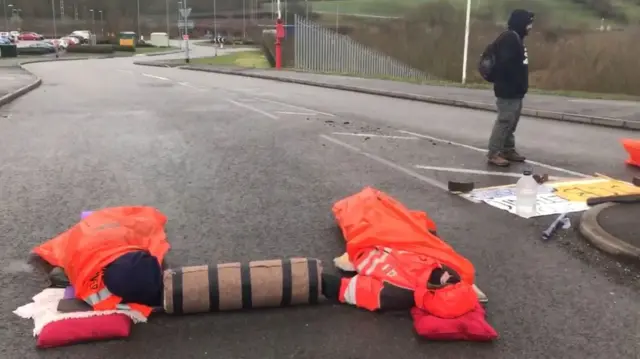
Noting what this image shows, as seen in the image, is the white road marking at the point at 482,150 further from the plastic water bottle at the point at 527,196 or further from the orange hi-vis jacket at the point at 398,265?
the orange hi-vis jacket at the point at 398,265

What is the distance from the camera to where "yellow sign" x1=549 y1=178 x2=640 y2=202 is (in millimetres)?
7188

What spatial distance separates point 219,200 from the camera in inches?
276

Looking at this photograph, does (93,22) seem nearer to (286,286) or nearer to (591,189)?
(591,189)

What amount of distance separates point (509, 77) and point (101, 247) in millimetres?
6216

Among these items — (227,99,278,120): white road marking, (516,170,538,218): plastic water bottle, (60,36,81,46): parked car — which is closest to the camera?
(516,170,538,218): plastic water bottle

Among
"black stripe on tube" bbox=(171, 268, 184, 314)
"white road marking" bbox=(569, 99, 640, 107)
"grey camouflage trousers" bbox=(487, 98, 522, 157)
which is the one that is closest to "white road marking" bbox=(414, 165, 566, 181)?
"grey camouflage trousers" bbox=(487, 98, 522, 157)

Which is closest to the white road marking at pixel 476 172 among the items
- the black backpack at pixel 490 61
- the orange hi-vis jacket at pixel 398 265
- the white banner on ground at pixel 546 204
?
the white banner on ground at pixel 546 204

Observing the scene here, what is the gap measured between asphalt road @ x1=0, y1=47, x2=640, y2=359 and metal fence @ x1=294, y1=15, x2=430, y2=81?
23.4 m

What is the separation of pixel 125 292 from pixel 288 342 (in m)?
1.06

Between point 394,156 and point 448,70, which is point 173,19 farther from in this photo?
point 394,156

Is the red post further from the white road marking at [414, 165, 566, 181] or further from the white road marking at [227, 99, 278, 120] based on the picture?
the white road marking at [414, 165, 566, 181]

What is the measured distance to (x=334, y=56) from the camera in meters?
39.1

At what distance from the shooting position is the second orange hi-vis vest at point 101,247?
4078 millimetres

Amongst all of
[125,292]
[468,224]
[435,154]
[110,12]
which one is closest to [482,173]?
[435,154]
